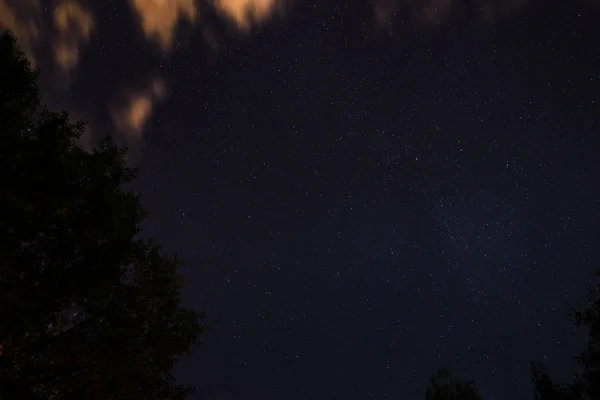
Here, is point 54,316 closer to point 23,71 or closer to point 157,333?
point 157,333

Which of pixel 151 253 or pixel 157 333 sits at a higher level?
pixel 151 253

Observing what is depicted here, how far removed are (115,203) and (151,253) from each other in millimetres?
2003

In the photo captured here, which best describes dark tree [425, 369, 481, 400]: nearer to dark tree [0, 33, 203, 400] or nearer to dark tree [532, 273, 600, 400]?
dark tree [532, 273, 600, 400]

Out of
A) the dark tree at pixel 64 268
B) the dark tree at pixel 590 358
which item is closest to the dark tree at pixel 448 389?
the dark tree at pixel 590 358

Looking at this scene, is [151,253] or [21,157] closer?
[21,157]

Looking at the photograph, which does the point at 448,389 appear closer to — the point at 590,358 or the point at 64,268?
the point at 590,358

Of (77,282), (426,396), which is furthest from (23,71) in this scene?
(426,396)

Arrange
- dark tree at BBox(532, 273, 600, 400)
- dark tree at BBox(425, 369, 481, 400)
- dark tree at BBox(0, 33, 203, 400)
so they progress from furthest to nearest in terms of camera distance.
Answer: dark tree at BBox(425, 369, 481, 400), dark tree at BBox(532, 273, 600, 400), dark tree at BBox(0, 33, 203, 400)

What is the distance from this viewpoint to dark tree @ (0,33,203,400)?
7605 mm

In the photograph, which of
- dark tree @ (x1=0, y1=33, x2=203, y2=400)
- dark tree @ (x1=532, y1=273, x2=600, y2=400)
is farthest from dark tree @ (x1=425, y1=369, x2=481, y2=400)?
dark tree @ (x1=0, y1=33, x2=203, y2=400)

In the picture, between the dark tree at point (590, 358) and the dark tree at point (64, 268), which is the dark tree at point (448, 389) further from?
the dark tree at point (64, 268)

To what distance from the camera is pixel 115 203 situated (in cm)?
862

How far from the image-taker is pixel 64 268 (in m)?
8.09

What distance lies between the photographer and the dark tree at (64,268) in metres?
7.61
